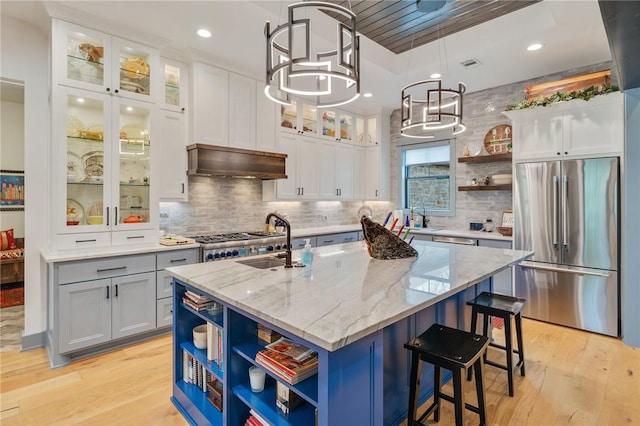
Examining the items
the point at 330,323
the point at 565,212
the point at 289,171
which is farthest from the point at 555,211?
the point at 330,323

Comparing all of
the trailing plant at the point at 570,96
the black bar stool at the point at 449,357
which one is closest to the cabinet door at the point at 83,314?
the black bar stool at the point at 449,357

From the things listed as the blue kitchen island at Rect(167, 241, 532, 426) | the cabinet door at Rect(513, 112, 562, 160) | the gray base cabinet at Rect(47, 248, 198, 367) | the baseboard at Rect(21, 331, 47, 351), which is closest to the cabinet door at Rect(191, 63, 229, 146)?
the gray base cabinet at Rect(47, 248, 198, 367)

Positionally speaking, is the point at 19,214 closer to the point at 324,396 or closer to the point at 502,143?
the point at 324,396

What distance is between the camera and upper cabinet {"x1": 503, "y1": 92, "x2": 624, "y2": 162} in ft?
10.8

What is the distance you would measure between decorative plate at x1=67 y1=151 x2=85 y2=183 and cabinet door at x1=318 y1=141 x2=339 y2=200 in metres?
3.10

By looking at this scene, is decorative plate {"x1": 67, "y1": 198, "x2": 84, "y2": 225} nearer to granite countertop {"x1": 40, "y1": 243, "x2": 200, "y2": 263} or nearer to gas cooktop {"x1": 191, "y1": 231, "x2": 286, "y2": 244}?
granite countertop {"x1": 40, "y1": 243, "x2": 200, "y2": 263}

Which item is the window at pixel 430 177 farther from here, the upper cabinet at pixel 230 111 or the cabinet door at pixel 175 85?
the cabinet door at pixel 175 85

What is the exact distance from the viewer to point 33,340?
120 inches

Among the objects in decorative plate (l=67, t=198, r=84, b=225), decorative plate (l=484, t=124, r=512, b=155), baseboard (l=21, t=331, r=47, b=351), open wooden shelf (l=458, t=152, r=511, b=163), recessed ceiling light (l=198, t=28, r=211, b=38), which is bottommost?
baseboard (l=21, t=331, r=47, b=351)

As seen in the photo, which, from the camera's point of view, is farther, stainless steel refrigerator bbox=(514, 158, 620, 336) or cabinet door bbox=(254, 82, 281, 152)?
cabinet door bbox=(254, 82, 281, 152)

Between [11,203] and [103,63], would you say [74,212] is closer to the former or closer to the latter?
[103,63]

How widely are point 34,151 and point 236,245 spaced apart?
6.68 feet

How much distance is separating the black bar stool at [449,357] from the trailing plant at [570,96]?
121 inches

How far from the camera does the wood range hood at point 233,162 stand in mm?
3615
